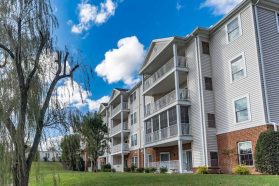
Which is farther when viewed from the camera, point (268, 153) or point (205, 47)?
point (205, 47)

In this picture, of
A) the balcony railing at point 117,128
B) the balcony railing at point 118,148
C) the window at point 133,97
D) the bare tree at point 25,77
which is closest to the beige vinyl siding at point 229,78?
the bare tree at point 25,77

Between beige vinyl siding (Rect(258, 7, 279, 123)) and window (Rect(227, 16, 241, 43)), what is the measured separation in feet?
4.88

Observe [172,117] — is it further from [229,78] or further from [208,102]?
[229,78]

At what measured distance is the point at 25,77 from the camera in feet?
27.4

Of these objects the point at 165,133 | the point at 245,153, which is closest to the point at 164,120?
the point at 165,133

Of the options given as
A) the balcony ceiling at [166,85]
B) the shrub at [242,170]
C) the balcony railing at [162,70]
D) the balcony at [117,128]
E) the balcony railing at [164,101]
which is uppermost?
the balcony railing at [162,70]

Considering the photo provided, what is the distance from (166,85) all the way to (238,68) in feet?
29.0

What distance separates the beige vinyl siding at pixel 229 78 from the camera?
58.7ft

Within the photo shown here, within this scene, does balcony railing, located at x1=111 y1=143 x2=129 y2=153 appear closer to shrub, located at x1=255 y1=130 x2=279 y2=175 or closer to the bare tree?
shrub, located at x1=255 y1=130 x2=279 y2=175

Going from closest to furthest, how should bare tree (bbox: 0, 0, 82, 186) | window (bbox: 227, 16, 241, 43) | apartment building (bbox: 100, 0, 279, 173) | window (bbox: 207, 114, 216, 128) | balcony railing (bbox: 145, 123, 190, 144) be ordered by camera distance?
bare tree (bbox: 0, 0, 82, 186) → apartment building (bbox: 100, 0, 279, 173) → window (bbox: 227, 16, 241, 43) → window (bbox: 207, 114, 216, 128) → balcony railing (bbox: 145, 123, 190, 144)

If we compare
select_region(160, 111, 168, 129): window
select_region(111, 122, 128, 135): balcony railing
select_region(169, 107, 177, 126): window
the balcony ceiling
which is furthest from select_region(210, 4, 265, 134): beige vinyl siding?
select_region(111, 122, 128, 135): balcony railing

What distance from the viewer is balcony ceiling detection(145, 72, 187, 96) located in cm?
2508

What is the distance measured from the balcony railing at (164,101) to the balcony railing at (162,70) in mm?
1897

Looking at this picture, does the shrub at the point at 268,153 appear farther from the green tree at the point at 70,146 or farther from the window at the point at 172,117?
the green tree at the point at 70,146
